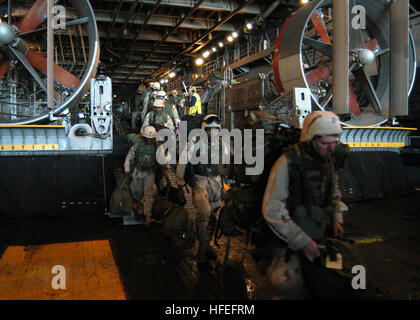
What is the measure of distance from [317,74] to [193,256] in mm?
6523

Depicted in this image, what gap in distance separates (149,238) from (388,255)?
3522mm

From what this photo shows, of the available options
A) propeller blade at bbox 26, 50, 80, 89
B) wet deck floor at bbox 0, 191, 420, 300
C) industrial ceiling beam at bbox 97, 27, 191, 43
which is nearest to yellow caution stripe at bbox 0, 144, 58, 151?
wet deck floor at bbox 0, 191, 420, 300

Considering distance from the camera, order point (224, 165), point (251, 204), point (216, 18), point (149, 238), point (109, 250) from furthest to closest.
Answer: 1. point (216, 18)
2. point (149, 238)
3. point (109, 250)
4. point (224, 165)
5. point (251, 204)

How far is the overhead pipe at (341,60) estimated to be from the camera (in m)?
5.59

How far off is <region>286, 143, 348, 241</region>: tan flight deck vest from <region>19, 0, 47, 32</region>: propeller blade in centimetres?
762

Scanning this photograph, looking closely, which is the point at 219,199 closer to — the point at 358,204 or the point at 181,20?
the point at 358,204

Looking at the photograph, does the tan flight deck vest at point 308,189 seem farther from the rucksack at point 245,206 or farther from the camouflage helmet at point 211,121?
the camouflage helmet at point 211,121

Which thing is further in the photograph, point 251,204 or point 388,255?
point 388,255

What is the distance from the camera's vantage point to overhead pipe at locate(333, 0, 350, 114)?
5590 mm

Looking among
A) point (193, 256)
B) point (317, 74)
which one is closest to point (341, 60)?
point (317, 74)

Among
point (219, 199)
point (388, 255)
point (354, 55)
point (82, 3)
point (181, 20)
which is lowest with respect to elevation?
point (388, 255)

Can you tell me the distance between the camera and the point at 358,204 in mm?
7609

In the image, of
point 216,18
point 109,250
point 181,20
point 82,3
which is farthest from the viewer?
point 216,18
